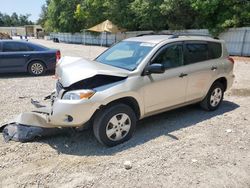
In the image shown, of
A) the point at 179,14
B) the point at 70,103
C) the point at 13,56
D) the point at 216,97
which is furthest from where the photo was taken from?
the point at 179,14

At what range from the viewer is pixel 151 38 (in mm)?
5496

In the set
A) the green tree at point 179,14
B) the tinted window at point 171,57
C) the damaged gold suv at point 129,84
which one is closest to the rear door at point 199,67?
the damaged gold suv at point 129,84

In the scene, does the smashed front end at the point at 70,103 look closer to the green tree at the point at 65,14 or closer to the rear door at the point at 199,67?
the rear door at the point at 199,67

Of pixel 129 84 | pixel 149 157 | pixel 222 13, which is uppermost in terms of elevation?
pixel 222 13

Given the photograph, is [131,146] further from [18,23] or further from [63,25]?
[18,23]

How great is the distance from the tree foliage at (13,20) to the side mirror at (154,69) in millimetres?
140511


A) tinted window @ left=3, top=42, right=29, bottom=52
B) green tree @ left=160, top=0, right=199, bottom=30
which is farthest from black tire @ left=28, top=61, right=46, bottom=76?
green tree @ left=160, top=0, right=199, bottom=30

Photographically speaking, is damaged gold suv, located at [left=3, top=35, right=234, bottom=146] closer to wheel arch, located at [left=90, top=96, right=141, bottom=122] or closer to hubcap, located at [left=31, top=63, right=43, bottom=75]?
wheel arch, located at [left=90, top=96, right=141, bottom=122]

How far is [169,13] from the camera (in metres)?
22.8

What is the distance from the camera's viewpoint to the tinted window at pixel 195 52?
5.59 meters

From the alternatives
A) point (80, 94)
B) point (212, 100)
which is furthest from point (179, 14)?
point (80, 94)

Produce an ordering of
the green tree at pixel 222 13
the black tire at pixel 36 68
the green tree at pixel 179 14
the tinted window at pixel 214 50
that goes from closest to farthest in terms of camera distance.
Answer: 1. the tinted window at pixel 214 50
2. the black tire at pixel 36 68
3. the green tree at pixel 222 13
4. the green tree at pixel 179 14

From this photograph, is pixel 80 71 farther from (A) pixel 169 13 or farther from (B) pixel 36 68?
(A) pixel 169 13

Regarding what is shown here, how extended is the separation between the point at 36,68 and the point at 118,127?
7434 millimetres
